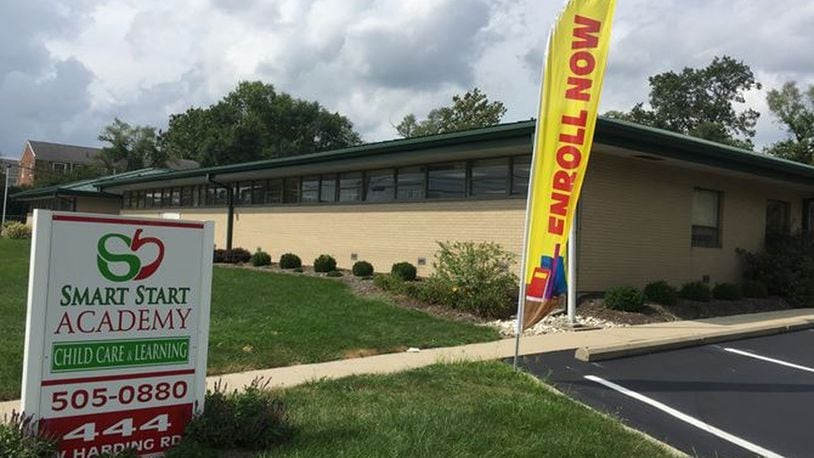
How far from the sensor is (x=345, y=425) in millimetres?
5691

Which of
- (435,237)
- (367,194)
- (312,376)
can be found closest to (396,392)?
(312,376)

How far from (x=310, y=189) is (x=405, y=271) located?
7.00 meters

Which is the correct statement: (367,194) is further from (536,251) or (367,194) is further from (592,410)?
(592,410)

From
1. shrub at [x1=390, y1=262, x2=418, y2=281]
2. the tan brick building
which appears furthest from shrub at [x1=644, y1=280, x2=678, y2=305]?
shrub at [x1=390, y1=262, x2=418, y2=281]

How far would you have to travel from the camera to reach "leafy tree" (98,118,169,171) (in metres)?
79.0

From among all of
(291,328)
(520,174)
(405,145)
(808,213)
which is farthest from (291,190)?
(808,213)

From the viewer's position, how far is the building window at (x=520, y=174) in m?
15.2

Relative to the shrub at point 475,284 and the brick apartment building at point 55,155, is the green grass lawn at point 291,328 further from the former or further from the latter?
the brick apartment building at point 55,155

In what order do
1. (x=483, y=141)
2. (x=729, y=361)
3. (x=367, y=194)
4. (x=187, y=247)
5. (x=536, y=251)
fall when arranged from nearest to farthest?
(x=187, y=247), (x=536, y=251), (x=729, y=361), (x=483, y=141), (x=367, y=194)

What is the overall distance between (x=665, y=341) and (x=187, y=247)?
773 cm

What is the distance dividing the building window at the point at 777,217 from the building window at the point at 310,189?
12.9 m

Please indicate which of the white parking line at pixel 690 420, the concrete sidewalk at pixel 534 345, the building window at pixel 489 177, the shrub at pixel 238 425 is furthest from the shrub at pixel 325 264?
the shrub at pixel 238 425

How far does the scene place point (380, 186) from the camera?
19.5m

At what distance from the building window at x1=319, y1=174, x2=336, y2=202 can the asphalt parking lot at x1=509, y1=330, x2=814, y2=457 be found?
12719 millimetres
